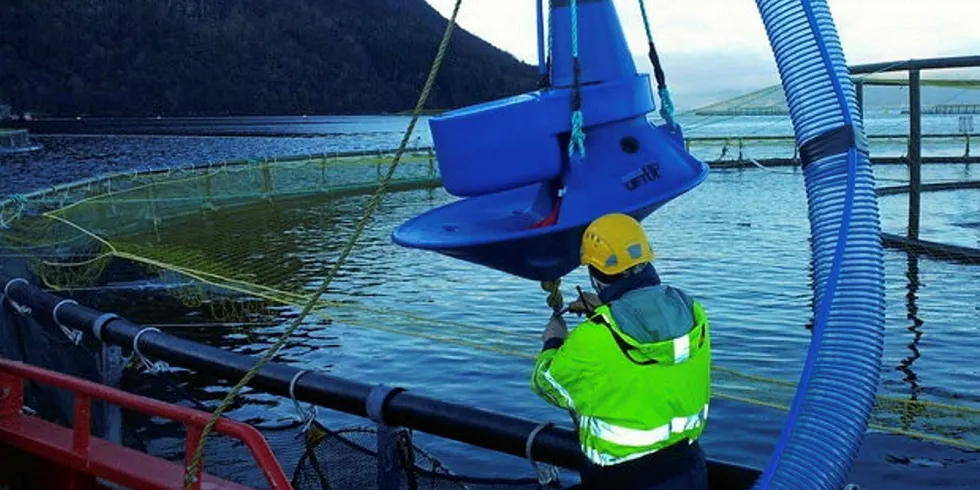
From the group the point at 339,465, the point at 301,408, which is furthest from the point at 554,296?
the point at 301,408

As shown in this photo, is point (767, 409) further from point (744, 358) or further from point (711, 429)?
point (744, 358)

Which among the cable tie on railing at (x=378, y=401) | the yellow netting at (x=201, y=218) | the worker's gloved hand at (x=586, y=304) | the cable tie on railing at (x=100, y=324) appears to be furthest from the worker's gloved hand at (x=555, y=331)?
the yellow netting at (x=201, y=218)

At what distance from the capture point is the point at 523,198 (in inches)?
207

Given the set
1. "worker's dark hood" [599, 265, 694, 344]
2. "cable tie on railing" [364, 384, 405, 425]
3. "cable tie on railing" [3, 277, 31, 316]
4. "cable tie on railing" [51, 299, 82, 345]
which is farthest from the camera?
"cable tie on railing" [3, 277, 31, 316]

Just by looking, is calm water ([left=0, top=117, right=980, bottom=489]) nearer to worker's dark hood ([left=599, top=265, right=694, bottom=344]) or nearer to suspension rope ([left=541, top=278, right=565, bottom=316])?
suspension rope ([left=541, top=278, right=565, bottom=316])

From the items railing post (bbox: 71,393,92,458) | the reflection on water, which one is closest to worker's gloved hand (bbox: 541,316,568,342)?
railing post (bbox: 71,393,92,458)

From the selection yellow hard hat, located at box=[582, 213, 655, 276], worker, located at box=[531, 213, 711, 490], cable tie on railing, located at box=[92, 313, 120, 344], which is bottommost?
cable tie on railing, located at box=[92, 313, 120, 344]

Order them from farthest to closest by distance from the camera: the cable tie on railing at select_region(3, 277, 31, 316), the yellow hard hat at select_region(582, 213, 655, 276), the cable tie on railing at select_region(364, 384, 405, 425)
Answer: the cable tie on railing at select_region(3, 277, 31, 316), the cable tie on railing at select_region(364, 384, 405, 425), the yellow hard hat at select_region(582, 213, 655, 276)

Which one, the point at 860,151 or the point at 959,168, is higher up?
the point at 860,151

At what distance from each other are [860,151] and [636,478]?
151 cm

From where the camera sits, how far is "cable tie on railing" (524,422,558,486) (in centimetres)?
410

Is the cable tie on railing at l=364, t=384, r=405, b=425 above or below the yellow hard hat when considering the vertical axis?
below

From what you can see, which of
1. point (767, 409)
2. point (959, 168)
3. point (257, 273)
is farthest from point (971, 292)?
point (959, 168)

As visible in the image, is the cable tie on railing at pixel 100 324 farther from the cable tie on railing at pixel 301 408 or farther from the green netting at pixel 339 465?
the green netting at pixel 339 465
